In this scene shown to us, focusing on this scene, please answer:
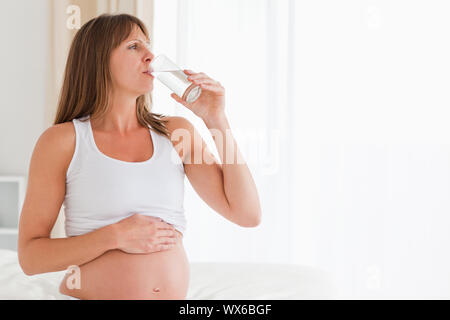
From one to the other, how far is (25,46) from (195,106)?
2010 millimetres

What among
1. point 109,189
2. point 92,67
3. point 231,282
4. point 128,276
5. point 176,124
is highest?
point 92,67

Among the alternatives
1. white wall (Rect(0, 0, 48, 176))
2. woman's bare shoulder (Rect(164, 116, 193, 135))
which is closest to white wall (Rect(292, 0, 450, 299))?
white wall (Rect(0, 0, 48, 176))

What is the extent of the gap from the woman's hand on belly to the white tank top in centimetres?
3

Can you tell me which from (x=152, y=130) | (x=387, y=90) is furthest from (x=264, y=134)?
(x=152, y=130)

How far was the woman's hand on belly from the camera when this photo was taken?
34.9 inches

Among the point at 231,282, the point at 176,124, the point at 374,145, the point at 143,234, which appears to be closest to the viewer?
the point at 143,234

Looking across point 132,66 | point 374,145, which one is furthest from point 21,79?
point 132,66

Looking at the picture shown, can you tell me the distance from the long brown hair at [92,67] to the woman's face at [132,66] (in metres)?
0.01

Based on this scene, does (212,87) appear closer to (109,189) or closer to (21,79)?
(109,189)

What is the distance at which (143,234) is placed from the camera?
2.98ft

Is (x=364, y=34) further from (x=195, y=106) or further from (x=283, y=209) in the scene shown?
(x=195, y=106)

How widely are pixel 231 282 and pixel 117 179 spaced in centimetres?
59

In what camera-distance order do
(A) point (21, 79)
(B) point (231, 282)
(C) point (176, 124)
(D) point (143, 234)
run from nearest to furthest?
(D) point (143, 234) < (C) point (176, 124) < (B) point (231, 282) < (A) point (21, 79)

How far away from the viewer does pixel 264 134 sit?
254cm
